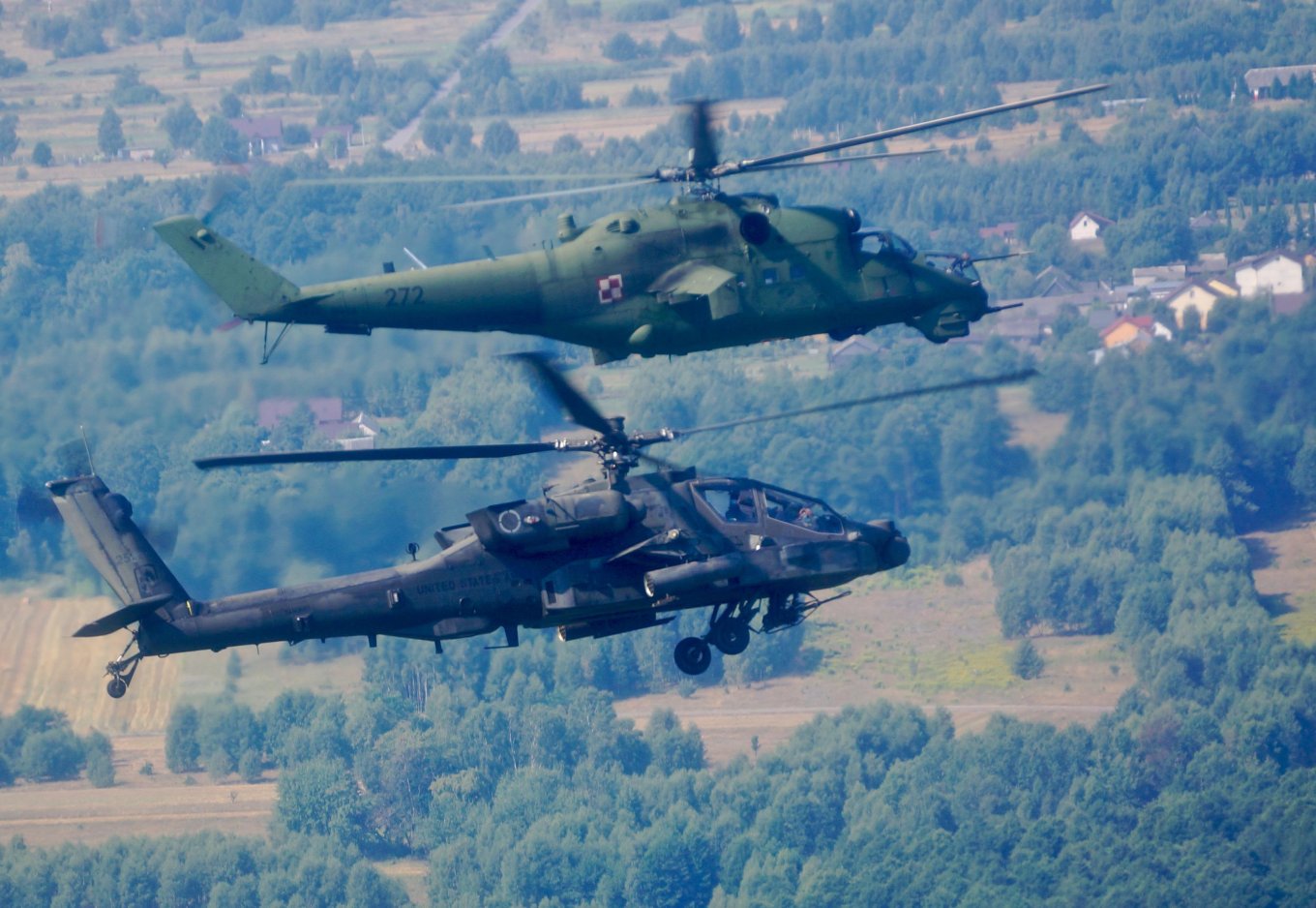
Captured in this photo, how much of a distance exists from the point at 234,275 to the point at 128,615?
6.77 meters

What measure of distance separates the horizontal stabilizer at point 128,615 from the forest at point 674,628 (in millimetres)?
30288

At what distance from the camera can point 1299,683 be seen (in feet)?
386

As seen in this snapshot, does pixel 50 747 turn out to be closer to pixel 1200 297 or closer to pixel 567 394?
pixel 567 394

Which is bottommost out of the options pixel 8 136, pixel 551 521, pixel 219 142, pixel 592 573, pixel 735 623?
pixel 219 142

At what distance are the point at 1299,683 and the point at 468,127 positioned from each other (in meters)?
85.1

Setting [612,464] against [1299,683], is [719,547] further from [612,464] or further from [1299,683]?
[1299,683]

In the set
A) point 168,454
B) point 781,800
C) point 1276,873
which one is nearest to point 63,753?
point 168,454

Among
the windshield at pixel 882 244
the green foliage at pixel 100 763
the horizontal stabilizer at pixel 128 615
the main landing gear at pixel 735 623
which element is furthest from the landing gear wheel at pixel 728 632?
the green foliage at pixel 100 763

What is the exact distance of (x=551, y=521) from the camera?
4466cm

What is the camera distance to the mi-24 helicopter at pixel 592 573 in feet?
147

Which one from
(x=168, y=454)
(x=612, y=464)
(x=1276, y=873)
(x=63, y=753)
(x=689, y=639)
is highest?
(x=612, y=464)

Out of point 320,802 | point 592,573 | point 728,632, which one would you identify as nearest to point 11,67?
point 320,802

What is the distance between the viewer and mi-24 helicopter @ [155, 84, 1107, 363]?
159 feet

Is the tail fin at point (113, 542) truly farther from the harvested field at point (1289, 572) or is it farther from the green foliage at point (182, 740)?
the harvested field at point (1289, 572)
